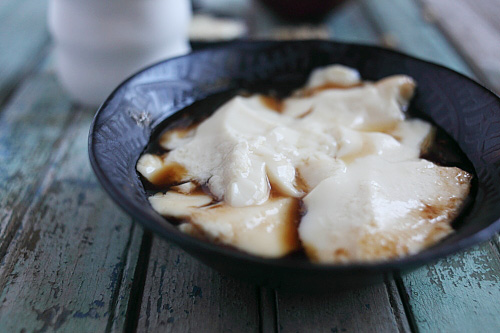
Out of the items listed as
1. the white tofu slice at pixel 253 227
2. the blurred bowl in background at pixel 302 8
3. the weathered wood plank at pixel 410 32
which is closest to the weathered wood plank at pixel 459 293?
the white tofu slice at pixel 253 227

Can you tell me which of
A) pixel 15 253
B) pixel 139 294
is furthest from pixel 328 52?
pixel 15 253

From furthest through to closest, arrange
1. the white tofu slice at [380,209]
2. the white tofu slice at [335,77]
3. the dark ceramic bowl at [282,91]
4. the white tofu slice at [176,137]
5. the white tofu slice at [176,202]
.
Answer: the white tofu slice at [335,77], the white tofu slice at [176,137], the white tofu slice at [176,202], the white tofu slice at [380,209], the dark ceramic bowl at [282,91]

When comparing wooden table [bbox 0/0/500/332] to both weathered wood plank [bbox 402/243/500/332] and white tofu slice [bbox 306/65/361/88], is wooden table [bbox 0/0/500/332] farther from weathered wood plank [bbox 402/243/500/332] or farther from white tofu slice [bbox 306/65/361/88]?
white tofu slice [bbox 306/65/361/88]

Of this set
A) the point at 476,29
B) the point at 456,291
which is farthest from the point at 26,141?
the point at 476,29

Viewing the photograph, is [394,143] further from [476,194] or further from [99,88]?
[99,88]

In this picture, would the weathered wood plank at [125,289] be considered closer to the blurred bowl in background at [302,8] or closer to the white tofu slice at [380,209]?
the white tofu slice at [380,209]
